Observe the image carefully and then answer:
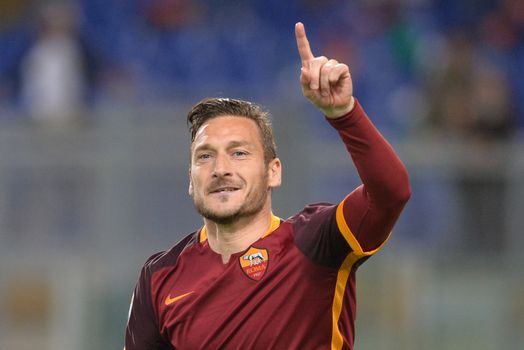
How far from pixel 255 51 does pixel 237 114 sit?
7.74 meters

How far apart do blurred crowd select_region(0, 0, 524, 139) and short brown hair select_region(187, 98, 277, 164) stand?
16.4 feet

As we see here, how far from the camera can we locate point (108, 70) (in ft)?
38.0

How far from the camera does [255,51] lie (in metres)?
12.0

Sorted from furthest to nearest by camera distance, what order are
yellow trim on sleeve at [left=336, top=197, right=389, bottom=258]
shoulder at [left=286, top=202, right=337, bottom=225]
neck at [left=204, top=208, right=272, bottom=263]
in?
1. neck at [left=204, top=208, right=272, bottom=263]
2. shoulder at [left=286, top=202, right=337, bottom=225]
3. yellow trim on sleeve at [left=336, top=197, right=389, bottom=258]

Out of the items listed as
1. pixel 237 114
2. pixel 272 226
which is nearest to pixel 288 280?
pixel 272 226

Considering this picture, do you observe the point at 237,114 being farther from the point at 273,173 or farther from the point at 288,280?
the point at 288,280

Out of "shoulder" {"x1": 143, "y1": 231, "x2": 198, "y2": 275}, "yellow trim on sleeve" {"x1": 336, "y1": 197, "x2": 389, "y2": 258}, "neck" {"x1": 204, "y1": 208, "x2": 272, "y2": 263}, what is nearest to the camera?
"yellow trim on sleeve" {"x1": 336, "y1": 197, "x2": 389, "y2": 258}

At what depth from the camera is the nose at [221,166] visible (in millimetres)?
4203

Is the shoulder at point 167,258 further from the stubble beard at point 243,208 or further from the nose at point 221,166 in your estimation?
the nose at point 221,166

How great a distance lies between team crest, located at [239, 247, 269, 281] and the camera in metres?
4.21

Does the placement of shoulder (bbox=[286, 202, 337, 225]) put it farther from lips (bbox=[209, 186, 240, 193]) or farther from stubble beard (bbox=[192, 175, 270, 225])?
lips (bbox=[209, 186, 240, 193])

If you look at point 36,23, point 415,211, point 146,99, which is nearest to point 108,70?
point 146,99

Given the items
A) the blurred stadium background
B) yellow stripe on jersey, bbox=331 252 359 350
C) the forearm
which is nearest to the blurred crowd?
the blurred stadium background

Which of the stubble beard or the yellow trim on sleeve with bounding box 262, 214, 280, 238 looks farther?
the yellow trim on sleeve with bounding box 262, 214, 280, 238
